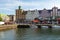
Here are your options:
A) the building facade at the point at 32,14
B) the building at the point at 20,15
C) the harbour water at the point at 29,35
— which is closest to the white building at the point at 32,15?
the building facade at the point at 32,14

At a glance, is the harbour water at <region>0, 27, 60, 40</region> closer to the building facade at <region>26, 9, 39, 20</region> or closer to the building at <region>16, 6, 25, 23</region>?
the building facade at <region>26, 9, 39, 20</region>

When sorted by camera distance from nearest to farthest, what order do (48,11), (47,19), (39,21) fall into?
(39,21)
(47,19)
(48,11)

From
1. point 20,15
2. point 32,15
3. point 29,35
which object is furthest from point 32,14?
point 29,35

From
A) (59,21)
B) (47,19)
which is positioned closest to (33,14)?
(47,19)

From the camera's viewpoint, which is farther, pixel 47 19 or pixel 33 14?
pixel 33 14

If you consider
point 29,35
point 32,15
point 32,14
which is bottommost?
point 29,35

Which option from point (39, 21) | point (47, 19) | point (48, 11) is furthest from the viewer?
point (48, 11)

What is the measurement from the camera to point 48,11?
18525cm

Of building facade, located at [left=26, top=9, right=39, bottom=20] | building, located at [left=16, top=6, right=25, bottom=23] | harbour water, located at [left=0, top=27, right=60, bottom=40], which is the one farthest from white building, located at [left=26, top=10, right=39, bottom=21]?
harbour water, located at [left=0, top=27, right=60, bottom=40]

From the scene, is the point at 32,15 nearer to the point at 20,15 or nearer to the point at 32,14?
the point at 32,14

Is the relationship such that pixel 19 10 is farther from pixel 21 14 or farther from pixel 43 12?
pixel 43 12

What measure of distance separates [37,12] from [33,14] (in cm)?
415

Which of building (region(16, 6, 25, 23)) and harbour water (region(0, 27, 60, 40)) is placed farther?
building (region(16, 6, 25, 23))

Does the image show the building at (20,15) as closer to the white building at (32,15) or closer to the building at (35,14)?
the building at (35,14)
